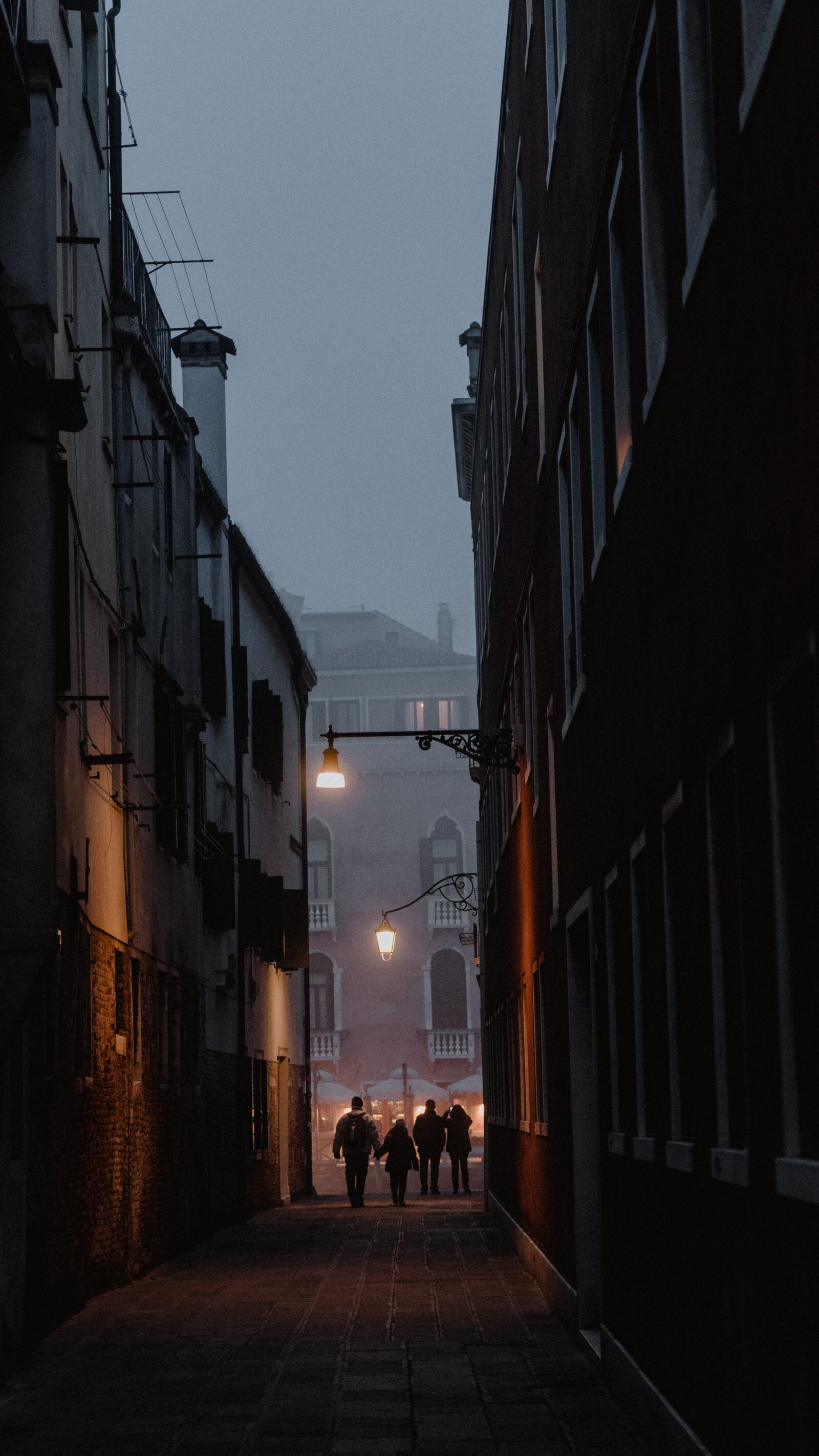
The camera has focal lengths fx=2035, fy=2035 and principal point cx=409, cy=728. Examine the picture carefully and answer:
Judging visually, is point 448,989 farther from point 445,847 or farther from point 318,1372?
point 318,1372

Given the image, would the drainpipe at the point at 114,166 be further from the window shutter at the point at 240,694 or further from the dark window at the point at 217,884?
the window shutter at the point at 240,694

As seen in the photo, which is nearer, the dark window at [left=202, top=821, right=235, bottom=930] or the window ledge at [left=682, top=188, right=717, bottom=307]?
the window ledge at [left=682, top=188, right=717, bottom=307]

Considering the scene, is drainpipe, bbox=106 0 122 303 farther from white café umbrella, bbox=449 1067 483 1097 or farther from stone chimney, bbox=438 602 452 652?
stone chimney, bbox=438 602 452 652

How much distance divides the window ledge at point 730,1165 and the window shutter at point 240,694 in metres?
22.2

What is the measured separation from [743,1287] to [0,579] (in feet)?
23.8

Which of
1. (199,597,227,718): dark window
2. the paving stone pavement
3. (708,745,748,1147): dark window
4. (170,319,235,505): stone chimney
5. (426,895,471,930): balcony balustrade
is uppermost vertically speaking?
(170,319,235,505): stone chimney

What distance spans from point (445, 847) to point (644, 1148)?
5267 cm

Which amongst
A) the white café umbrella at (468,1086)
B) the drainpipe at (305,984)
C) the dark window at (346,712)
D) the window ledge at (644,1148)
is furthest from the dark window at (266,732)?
the dark window at (346,712)

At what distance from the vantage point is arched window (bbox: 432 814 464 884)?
6112 centimetres

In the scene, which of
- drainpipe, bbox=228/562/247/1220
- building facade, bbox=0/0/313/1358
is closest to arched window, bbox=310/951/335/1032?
building facade, bbox=0/0/313/1358

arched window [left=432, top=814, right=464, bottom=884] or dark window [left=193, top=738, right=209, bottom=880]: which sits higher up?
arched window [left=432, top=814, right=464, bottom=884]

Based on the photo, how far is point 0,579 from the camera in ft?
39.4

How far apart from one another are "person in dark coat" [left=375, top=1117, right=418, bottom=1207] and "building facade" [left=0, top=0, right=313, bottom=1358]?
191 cm

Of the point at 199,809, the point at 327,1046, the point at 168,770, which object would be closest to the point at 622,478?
the point at 168,770
